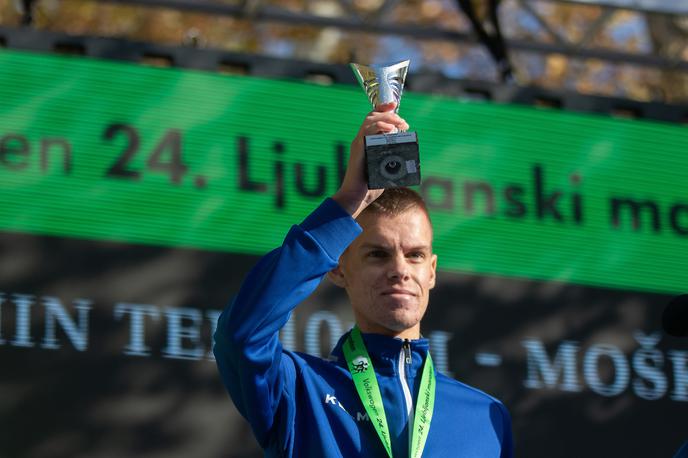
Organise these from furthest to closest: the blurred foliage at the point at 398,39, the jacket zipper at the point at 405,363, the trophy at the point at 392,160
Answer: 1. the blurred foliage at the point at 398,39
2. the jacket zipper at the point at 405,363
3. the trophy at the point at 392,160

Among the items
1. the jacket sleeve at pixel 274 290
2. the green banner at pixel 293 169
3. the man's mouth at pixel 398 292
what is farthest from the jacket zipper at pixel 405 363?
the green banner at pixel 293 169

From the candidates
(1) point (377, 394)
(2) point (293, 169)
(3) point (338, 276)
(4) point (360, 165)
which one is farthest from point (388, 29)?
(4) point (360, 165)

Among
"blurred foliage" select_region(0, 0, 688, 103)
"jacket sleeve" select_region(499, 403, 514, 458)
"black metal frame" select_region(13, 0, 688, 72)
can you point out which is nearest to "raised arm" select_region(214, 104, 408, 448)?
"jacket sleeve" select_region(499, 403, 514, 458)

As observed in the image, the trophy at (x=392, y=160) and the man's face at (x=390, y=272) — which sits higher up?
the trophy at (x=392, y=160)

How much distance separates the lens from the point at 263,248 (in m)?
4.44

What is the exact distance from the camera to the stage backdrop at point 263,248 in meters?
4.13

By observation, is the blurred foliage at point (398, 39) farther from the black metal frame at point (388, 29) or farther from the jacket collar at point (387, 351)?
the jacket collar at point (387, 351)

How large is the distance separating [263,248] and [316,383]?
1795mm

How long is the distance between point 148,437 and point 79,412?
235 mm

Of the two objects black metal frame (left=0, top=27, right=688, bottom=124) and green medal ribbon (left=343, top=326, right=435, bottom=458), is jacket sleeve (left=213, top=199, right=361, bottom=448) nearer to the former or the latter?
green medal ribbon (left=343, top=326, right=435, bottom=458)

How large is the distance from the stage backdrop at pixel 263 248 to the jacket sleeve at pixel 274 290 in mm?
1757

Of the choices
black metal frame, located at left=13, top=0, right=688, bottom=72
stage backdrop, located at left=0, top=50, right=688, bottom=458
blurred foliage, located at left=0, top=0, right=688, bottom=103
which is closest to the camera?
stage backdrop, located at left=0, top=50, right=688, bottom=458

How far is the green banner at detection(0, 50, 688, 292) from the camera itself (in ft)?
14.3

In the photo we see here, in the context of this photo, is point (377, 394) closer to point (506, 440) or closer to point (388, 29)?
point (506, 440)
